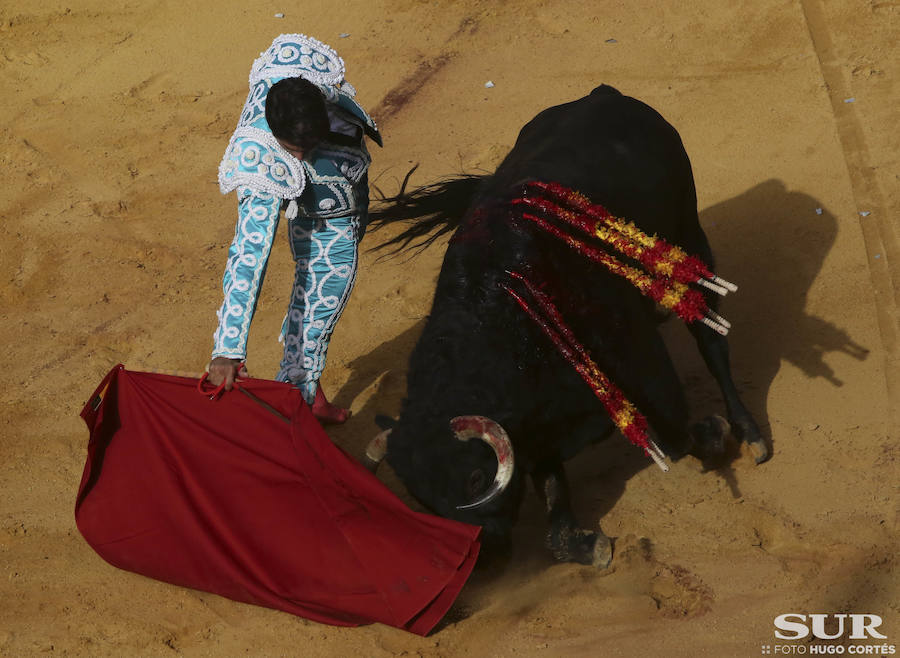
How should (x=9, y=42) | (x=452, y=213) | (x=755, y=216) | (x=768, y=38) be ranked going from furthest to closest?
(x=9, y=42) → (x=768, y=38) → (x=755, y=216) → (x=452, y=213)

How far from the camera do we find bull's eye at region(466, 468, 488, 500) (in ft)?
11.4

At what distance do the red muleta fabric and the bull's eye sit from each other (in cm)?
13

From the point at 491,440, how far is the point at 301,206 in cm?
132

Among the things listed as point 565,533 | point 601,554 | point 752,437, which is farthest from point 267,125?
point 752,437

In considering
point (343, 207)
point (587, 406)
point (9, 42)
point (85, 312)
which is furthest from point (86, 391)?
point (9, 42)

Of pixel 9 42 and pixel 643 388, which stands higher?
pixel 643 388

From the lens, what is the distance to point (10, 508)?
4562mm

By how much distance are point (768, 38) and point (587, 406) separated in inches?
180

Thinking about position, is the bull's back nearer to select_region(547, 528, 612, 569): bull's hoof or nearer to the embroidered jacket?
the embroidered jacket

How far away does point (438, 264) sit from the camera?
19.7 feet

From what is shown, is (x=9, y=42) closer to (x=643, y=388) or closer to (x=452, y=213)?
(x=452, y=213)

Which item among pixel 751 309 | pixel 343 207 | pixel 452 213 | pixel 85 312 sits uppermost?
pixel 343 207

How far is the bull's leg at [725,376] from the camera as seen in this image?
439cm

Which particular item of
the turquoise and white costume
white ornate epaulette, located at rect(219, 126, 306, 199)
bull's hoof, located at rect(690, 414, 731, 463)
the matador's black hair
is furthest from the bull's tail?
bull's hoof, located at rect(690, 414, 731, 463)
